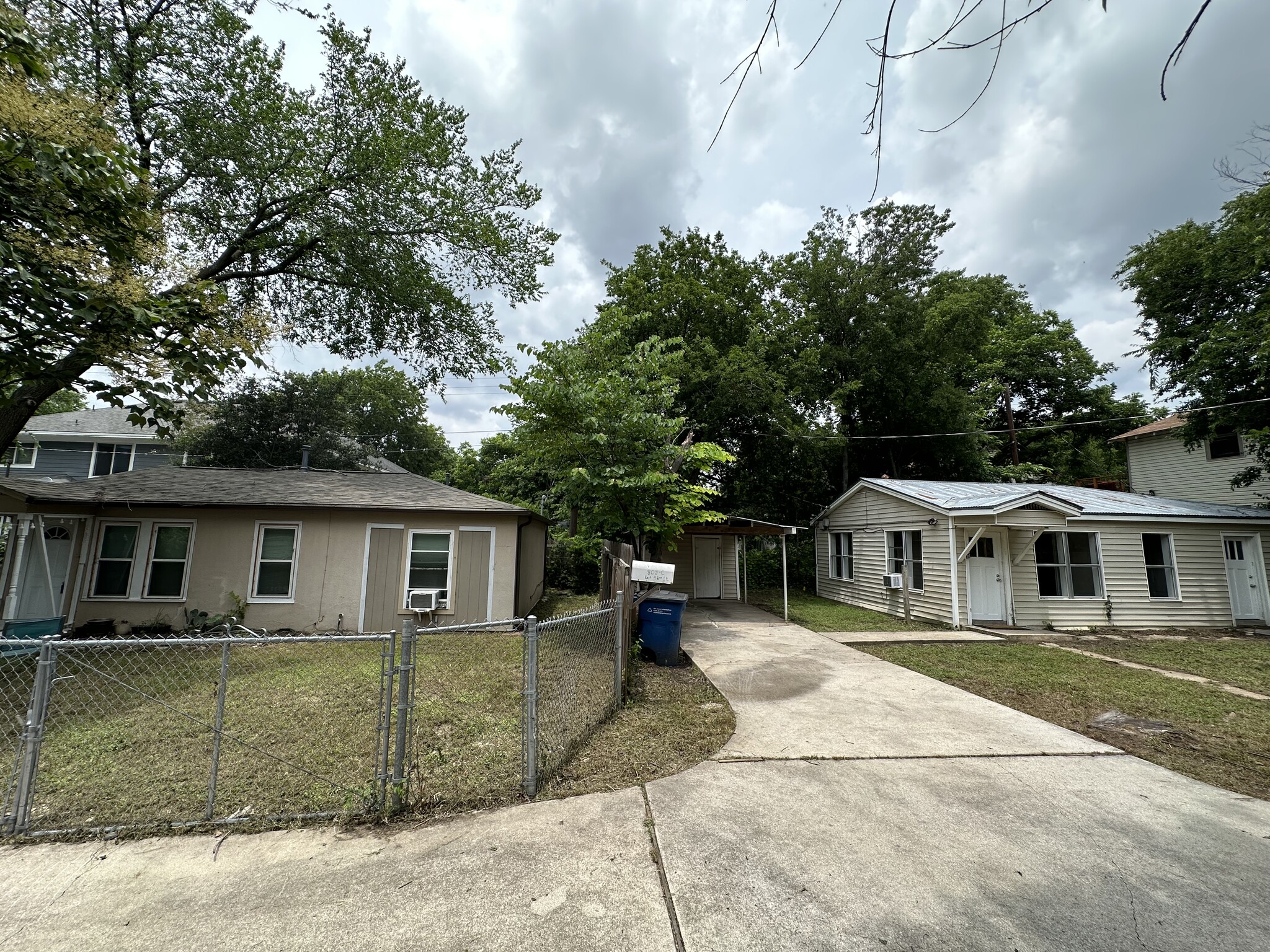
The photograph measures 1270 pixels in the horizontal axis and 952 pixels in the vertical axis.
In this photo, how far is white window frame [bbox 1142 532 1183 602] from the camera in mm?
11430

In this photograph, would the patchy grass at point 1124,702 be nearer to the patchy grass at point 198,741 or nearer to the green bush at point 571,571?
the patchy grass at point 198,741

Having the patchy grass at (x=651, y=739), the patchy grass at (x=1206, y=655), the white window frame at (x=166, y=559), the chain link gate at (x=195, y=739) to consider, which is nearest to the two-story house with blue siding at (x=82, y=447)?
the white window frame at (x=166, y=559)

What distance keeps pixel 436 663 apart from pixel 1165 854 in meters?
7.57

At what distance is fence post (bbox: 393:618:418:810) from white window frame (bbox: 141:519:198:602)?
9399 millimetres

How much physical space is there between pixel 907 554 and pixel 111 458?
29368 millimetres

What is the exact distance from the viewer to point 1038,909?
238 centimetres

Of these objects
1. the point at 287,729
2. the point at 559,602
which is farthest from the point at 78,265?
the point at 559,602

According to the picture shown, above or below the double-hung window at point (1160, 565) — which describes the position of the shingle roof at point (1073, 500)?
above

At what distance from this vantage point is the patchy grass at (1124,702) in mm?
4234

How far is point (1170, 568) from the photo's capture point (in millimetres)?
11555

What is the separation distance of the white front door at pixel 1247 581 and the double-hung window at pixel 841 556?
8.11 meters

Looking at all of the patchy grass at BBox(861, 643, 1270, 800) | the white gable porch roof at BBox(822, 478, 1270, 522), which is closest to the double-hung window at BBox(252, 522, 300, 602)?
the patchy grass at BBox(861, 643, 1270, 800)

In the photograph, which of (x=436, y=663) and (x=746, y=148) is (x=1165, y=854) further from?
(x=436, y=663)

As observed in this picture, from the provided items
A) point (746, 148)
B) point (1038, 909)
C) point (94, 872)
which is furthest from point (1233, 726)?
point (94, 872)
